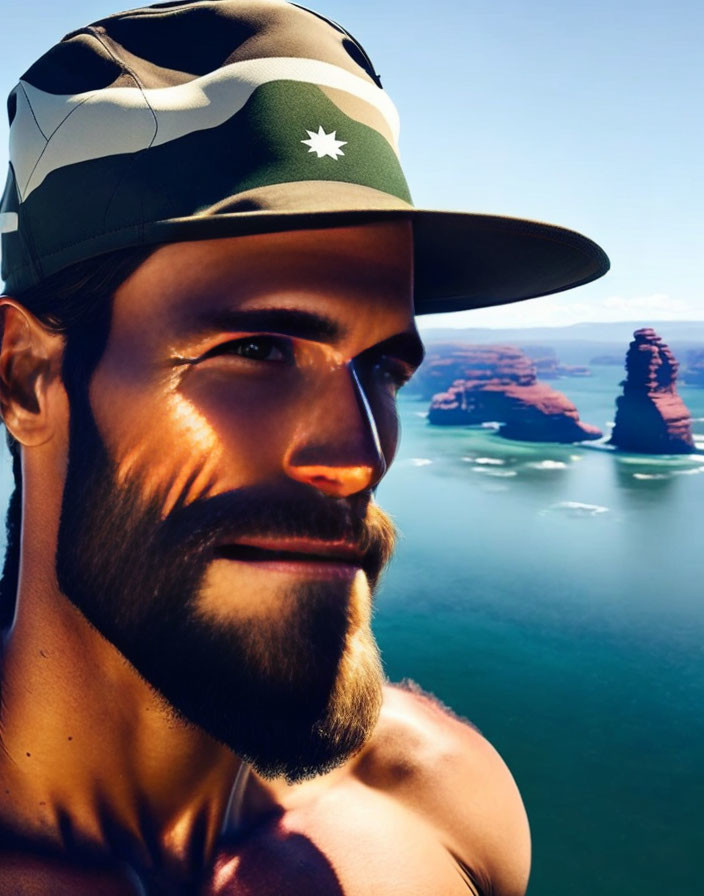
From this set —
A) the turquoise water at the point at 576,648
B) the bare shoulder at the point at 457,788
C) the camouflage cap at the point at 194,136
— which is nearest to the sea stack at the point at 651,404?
the turquoise water at the point at 576,648

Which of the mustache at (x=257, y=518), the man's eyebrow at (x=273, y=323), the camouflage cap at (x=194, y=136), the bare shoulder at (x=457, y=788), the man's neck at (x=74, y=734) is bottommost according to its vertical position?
the bare shoulder at (x=457, y=788)

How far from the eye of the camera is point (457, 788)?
267 centimetres

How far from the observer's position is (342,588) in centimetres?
152

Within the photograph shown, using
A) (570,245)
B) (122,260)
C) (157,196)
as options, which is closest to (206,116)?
(157,196)

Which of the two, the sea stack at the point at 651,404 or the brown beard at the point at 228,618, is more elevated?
the brown beard at the point at 228,618

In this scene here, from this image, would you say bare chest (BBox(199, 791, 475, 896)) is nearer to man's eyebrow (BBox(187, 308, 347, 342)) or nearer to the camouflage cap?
man's eyebrow (BBox(187, 308, 347, 342))

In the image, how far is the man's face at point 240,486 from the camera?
1447 mm

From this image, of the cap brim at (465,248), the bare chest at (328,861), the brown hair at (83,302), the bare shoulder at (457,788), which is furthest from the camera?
the bare shoulder at (457,788)

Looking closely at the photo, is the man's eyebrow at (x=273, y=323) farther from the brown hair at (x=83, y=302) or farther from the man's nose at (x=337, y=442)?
the brown hair at (x=83, y=302)

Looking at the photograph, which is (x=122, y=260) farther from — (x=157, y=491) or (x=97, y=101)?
(x=157, y=491)

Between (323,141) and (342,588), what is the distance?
100cm

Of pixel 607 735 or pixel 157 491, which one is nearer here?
pixel 157 491

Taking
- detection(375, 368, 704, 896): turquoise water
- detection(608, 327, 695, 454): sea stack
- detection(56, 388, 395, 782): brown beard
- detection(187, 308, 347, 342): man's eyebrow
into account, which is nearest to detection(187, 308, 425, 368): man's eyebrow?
detection(187, 308, 347, 342): man's eyebrow

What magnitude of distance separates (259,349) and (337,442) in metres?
0.28
